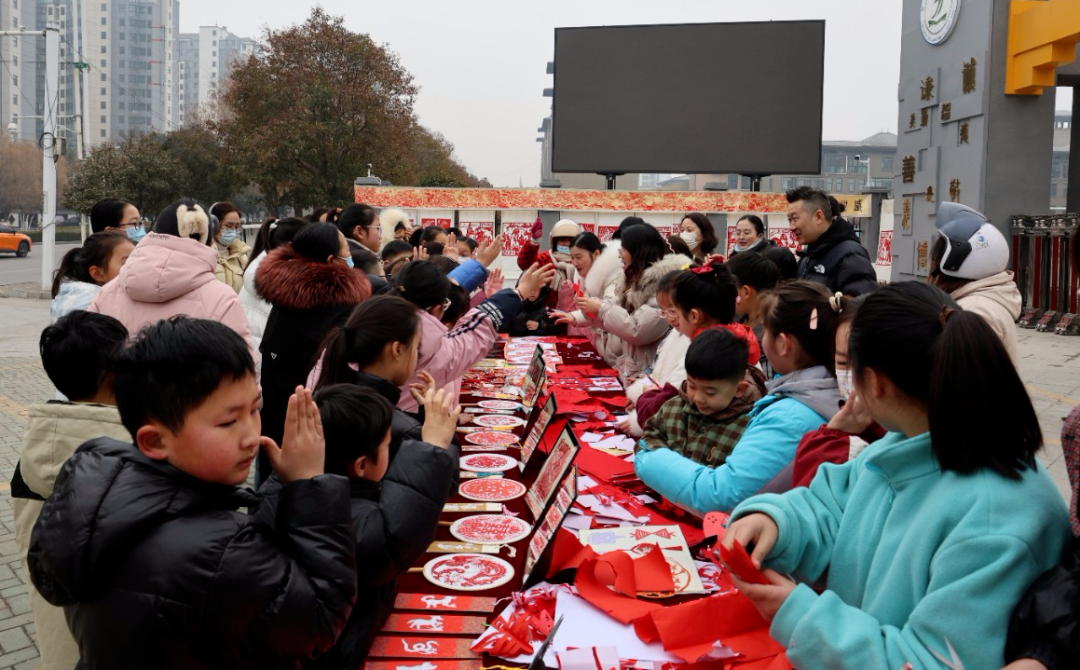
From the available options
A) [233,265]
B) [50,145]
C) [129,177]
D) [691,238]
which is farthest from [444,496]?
[129,177]

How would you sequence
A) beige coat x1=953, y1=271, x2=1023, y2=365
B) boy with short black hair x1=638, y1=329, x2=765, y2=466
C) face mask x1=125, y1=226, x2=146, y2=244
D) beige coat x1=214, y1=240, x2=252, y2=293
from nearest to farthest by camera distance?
boy with short black hair x1=638, y1=329, x2=765, y2=466 → beige coat x1=953, y1=271, x2=1023, y2=365 → face mask x1=125, y1=226, x2=146, y2=244 → beige coat x1=214, y1=240, x2=252, y2=293

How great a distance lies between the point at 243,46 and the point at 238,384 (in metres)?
90.4

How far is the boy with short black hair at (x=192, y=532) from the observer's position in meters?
1.12

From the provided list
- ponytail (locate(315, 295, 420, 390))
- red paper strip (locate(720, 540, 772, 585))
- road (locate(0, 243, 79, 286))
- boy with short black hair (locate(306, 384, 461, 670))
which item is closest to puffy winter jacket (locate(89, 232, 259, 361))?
ponytail (locate(315, 295, 420, 390))

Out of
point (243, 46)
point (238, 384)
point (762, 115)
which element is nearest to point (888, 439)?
point (238, 384)

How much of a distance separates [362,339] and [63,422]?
73 cm

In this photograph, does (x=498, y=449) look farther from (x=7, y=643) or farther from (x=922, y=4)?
(x=922, y=4)

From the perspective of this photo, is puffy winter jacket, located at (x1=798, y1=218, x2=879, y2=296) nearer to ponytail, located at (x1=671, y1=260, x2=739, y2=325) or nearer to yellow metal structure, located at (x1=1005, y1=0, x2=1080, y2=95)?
ponytail, located at (x1=671, y1=260, x2=739, y2=325)

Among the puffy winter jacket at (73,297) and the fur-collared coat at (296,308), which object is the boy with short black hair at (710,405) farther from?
the puffy winter jacket at (73,297)

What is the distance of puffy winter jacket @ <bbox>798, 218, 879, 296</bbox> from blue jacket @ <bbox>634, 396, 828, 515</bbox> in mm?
2502

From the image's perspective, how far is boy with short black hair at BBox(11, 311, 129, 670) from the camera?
174 centimetres

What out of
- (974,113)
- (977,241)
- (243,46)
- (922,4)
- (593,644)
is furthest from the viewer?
(243,46)

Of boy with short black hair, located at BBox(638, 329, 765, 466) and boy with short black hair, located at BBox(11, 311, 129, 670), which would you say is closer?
boy with short black hair, located at BBox(11, 311, 129, 670)

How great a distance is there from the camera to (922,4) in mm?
12711
